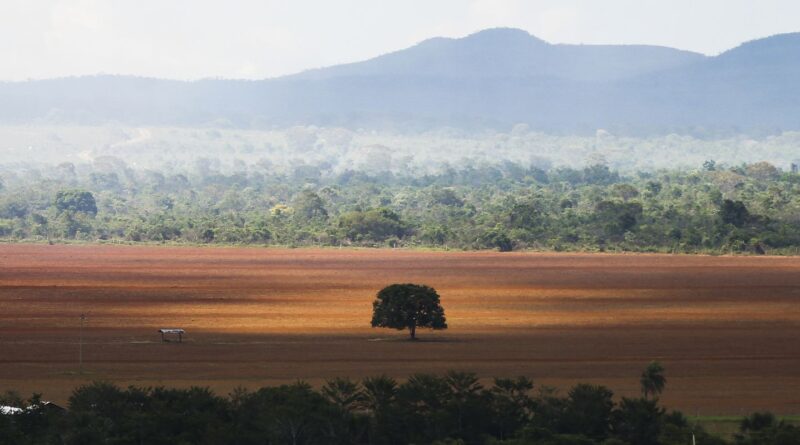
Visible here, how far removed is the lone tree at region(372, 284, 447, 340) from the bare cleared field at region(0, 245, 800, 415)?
822 mm

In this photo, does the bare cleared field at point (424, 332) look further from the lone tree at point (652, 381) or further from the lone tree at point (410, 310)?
the lone tree at point (410, 310)

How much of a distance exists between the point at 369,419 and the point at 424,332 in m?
30.1

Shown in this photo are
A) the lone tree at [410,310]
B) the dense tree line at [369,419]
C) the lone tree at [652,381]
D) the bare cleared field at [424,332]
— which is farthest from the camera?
the lone tree at [410,310]

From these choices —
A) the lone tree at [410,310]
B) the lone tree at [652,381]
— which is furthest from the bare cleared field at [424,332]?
the lone tree at [410,310]

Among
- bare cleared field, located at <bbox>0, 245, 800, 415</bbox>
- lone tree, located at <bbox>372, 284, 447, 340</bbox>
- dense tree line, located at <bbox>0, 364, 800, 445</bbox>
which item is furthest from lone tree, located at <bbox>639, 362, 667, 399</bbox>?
lone tree, located at <bbox>372, 284, 447, 340</bbox>

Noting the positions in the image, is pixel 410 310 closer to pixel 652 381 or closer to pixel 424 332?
pixel 424 332

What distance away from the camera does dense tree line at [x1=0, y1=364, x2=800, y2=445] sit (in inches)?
1476

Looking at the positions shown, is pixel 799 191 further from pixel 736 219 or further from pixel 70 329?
pixel 70 329

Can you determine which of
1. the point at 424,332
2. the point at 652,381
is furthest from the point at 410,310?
the point at 652,381

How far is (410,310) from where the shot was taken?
221 ft

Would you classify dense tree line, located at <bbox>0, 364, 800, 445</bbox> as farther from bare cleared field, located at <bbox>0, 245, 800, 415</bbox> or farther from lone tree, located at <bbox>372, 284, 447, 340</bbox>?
lone tree, located at <bbox>372, 284, 447, 340</bbox>

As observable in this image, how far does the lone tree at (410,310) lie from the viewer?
67.1 m

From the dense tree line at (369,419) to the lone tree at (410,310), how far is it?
80.4 feet

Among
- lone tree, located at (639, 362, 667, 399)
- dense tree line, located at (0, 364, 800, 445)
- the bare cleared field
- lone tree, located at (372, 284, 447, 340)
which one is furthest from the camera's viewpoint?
lone tree, located at (372, 284, 447, 340)
